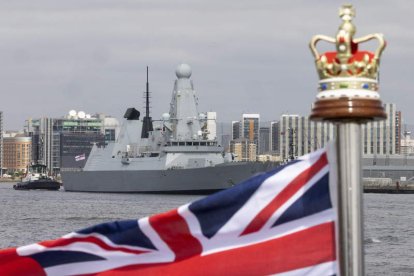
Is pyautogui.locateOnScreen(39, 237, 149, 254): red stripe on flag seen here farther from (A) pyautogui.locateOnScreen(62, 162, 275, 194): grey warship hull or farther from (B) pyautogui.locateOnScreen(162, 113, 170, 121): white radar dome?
(B) pyautogui.locateOnScreen(162, 113, 170, 121): white radar dome

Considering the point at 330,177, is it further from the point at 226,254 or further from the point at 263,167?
the point at 263,167

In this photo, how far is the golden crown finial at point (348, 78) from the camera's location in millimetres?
4613

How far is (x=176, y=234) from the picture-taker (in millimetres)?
4969

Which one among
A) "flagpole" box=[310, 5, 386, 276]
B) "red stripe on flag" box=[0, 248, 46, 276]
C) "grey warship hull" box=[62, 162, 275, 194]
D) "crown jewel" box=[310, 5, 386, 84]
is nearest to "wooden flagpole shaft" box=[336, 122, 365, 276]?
"flagpole" box=[310, 5, 386, 276]

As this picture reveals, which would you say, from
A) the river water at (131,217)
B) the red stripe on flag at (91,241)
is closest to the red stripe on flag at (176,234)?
the red stripe on flag at (91,241)

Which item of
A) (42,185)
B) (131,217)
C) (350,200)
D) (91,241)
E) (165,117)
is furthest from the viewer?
(42,185)

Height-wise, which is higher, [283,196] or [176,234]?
[283,196]

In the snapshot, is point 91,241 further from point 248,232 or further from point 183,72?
point 183,72

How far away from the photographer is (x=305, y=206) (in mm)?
4918

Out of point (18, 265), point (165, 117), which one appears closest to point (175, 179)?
point (165, 117)

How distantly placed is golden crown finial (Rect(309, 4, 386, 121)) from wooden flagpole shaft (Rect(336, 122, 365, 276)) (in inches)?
3.1

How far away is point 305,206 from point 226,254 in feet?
1.33

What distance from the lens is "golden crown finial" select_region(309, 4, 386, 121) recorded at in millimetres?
4613

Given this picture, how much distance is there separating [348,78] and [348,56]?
91mm
